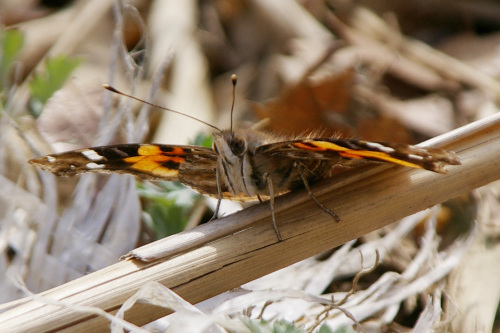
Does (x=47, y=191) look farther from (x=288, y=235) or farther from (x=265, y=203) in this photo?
(x=288, y=235)

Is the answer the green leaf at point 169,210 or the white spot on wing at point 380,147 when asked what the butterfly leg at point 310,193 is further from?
the green leaf at point 169,210

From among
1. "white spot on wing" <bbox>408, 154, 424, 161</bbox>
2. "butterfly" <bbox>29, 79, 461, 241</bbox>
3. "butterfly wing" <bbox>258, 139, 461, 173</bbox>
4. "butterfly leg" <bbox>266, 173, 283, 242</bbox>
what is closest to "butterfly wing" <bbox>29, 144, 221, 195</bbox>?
"butterfly" <bbox>29, 79, 461, 241</bbox>

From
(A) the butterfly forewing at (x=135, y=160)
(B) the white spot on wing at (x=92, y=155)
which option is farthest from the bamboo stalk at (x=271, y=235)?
→ (B) the white spot on wing at (x=92, y=155)

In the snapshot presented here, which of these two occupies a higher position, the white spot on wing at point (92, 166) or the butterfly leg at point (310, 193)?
the butterfly leg at point (310, 193)

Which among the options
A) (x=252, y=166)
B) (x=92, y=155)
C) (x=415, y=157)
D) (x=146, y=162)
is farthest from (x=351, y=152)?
(x=92, y=155)

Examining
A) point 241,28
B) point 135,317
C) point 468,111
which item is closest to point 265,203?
point 135,317
